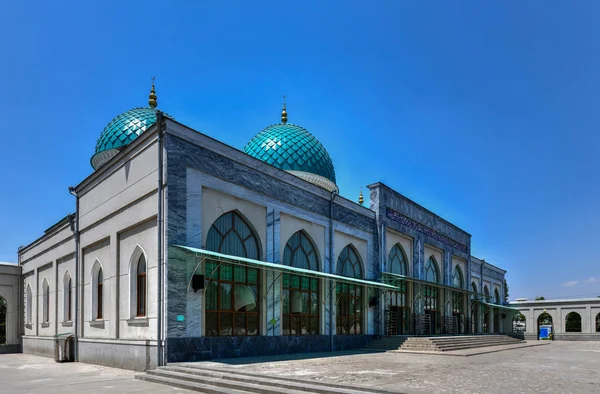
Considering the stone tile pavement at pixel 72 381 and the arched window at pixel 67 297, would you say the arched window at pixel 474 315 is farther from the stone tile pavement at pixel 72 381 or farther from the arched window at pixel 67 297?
the stone tile pavement at pixel 72 381

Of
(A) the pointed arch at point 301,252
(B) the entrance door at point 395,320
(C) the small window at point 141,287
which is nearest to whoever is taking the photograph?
(C) the small window at point 141,287

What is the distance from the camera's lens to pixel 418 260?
86.8 feet

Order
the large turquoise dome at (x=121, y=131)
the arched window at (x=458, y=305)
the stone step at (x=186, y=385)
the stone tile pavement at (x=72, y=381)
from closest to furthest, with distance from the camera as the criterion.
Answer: the stone step at (x=186, y=385), the stone tile pavement at (x=72, y=381), the large turquoise dome at (x=121, y=131), the arched window at (x=458, y=305)

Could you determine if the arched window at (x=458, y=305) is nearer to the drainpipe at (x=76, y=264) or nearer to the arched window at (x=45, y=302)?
the drainpipe at (x=76, y=264)

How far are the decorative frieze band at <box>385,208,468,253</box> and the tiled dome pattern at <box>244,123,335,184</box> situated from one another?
3.40 metres

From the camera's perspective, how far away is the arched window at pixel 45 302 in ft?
74.8

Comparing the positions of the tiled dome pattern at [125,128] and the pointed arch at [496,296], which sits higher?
the tiled dome pattern at [125,128]

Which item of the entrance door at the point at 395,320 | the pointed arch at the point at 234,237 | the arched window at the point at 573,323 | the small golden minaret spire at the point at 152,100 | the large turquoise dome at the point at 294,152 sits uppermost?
the small golden minaret spire at the point at 152,100

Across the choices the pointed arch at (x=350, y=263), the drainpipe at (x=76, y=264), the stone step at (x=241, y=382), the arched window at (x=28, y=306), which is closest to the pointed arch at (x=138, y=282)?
the stone step at (x=241, y=382)

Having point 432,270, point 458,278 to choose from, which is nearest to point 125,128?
point 432,270

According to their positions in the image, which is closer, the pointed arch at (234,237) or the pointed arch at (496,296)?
the pointed arch at (234,237)

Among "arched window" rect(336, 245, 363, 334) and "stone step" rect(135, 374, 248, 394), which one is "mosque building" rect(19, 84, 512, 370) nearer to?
"arched window" rect(336, 245, 363, 334)

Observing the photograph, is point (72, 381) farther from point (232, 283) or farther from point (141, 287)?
point (232, 283)

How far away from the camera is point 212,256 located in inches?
522
